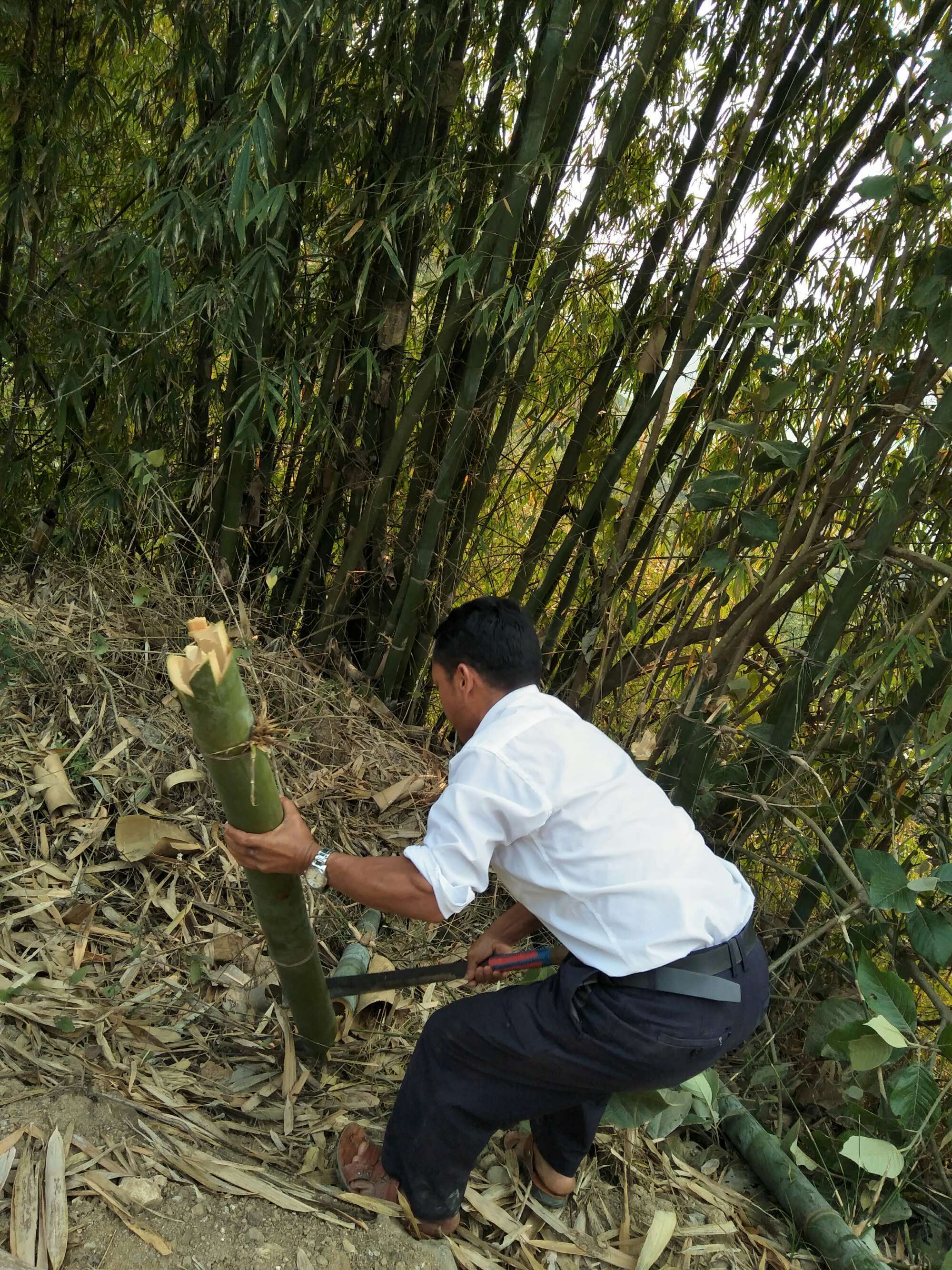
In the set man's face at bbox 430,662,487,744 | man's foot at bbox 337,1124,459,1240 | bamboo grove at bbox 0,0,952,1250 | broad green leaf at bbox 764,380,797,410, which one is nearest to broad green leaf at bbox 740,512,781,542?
bamboo grove at bbox 0,0,952,1250

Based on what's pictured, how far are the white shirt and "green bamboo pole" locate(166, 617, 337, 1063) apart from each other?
268 millimetres

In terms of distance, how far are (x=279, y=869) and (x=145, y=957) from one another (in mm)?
984

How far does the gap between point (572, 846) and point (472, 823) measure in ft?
0.66

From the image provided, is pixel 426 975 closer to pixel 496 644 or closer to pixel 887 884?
pixel 496 644

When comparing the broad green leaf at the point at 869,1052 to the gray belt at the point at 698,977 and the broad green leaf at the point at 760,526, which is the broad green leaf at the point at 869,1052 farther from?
the broad green leaf at the point at 760,526

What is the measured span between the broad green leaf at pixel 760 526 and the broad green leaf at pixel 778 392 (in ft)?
0.89

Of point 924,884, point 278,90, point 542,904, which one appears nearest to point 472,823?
point 542,904

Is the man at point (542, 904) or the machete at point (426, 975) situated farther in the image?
the machete at point (426, 975)

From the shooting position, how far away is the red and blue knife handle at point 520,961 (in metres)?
1.91

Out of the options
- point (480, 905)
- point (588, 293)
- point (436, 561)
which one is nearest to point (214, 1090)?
point (480, 905)

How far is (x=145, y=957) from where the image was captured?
2.34 meters

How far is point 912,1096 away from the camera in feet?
6.59

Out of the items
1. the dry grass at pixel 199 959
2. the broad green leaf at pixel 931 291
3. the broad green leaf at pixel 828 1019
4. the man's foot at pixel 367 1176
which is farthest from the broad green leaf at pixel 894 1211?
the broad green leaf at pixel 931 291

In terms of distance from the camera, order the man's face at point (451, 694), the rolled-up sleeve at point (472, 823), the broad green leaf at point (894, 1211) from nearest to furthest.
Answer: the rolled-up sleeve at point (472, 823) < the man's face at point (451, 694) < the broad green leaf at point (894, 1211)
